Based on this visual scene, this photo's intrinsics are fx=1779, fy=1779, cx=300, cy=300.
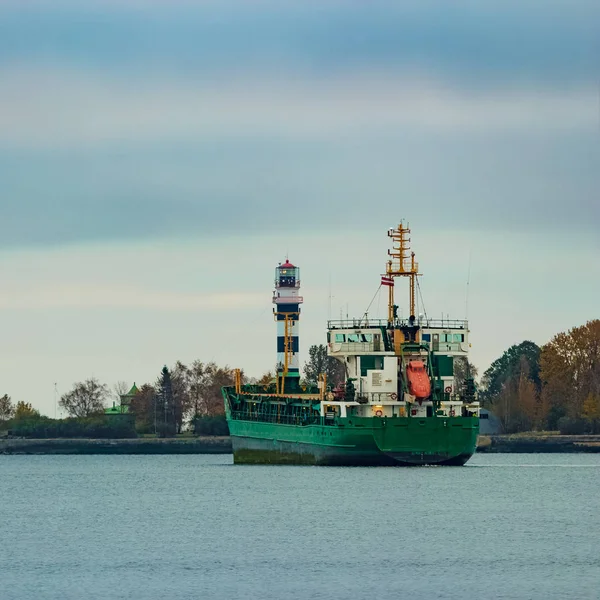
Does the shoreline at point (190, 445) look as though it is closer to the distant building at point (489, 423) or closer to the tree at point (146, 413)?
the tree at point (146, 413)

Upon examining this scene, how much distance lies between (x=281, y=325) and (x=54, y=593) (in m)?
82.7

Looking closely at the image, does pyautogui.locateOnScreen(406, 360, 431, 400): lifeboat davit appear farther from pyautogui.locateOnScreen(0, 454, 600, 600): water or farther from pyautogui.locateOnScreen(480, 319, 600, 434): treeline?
pyautogui.locateOnScreen(480, 319, 600, 434): treeline

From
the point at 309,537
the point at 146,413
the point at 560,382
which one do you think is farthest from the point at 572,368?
the point at 309,537

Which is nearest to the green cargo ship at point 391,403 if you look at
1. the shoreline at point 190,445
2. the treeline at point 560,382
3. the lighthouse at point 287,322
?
the lighthouse at point 287,322

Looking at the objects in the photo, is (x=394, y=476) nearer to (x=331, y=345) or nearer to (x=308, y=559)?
(x=331, y=345)

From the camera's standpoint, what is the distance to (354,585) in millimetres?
51406

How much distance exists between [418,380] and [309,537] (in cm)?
3433

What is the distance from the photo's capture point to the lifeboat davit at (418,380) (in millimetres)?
96938

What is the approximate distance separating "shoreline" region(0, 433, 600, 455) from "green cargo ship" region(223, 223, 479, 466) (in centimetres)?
5550

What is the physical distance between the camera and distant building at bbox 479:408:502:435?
184875 millimetres

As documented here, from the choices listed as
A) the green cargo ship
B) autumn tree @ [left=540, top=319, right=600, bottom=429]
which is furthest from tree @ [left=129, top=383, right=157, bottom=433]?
the green cargo ship

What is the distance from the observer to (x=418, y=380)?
3826 inches

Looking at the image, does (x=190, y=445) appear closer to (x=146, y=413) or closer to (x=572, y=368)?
(x=146, y=413)

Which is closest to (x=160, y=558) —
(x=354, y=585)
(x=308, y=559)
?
(x=308, y=559)
